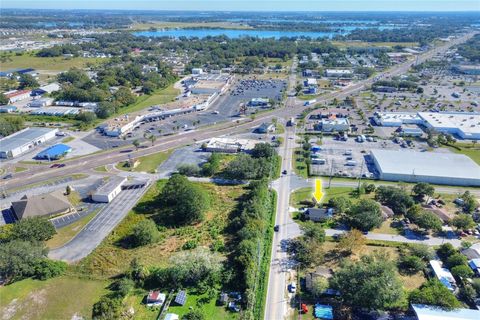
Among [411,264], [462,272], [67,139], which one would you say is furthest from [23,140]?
[462,272]

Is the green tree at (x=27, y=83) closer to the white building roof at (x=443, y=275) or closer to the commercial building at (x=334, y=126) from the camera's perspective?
the commercial building at (x=334, y=126)

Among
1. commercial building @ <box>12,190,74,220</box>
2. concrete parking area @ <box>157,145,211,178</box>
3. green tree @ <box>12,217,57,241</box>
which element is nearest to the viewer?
green tree @ <box>12,217,57,241</box>

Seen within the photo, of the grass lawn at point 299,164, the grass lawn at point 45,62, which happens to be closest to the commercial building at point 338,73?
the grass lawn at point 299,164

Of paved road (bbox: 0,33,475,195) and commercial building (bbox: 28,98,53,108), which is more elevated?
commercial building (bbox: 28,98,53,108)

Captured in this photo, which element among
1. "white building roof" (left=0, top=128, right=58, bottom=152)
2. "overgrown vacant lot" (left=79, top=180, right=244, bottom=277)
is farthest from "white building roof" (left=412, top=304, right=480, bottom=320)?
"white building roof" (left=0, top=128, right=58, bottom=152)

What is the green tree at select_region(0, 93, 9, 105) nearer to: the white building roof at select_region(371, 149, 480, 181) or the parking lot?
the parking lot

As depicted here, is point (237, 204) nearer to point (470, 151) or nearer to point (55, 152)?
point (55, 152)
